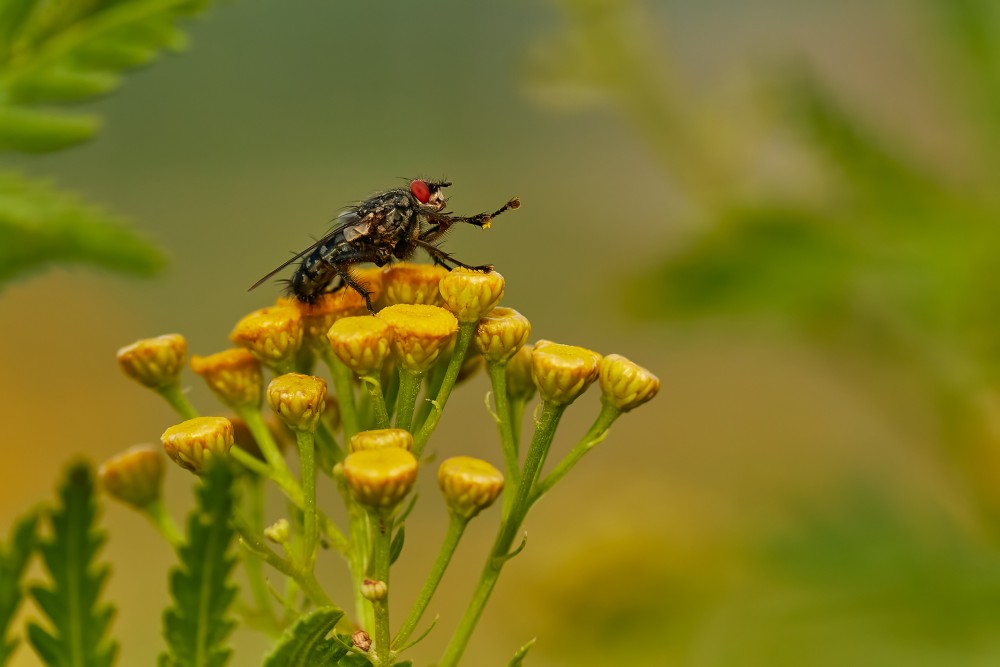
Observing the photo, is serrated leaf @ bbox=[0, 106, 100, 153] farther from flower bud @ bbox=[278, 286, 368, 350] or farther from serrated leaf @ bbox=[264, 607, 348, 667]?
serrated leaf @ bbox=[264, 607, 348, 667]

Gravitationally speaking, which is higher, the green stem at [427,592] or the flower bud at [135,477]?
the flower bud at [135,477]

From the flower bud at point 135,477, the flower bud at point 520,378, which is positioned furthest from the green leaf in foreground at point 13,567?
the flower bud at point 520,378

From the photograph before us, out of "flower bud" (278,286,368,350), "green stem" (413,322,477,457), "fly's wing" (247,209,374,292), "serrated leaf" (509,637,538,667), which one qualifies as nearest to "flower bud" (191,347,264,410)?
"flower bud" (278,286,368,350)

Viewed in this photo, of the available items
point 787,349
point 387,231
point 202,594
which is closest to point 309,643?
point 202,594

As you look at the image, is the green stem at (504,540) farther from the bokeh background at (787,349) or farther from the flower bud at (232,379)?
the bokeh background at (787,349)

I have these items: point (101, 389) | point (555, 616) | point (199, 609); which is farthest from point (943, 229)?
point (101, 389)

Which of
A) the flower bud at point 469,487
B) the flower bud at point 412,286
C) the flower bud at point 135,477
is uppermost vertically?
the flower bud at point 412,286

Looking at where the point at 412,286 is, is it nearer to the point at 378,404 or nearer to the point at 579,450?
the point at 378,404

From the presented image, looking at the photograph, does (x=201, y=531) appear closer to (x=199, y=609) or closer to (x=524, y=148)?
(x=199, y=609)
